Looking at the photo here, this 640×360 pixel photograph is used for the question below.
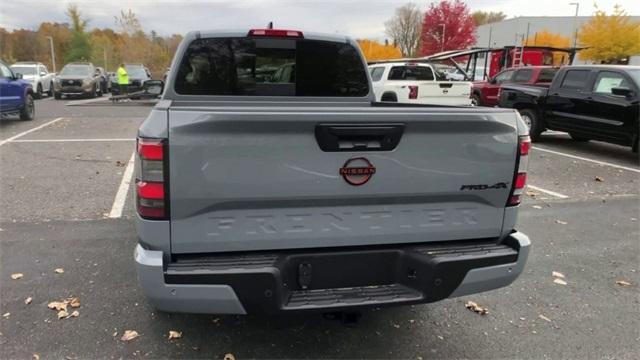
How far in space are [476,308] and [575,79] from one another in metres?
8.61

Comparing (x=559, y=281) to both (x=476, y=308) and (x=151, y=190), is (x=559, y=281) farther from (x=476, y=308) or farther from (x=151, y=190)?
(x=151, y=190)

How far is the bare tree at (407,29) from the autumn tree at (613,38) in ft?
Answer: 119

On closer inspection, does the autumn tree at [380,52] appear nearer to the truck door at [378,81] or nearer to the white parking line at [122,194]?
the truck door at [378,81]

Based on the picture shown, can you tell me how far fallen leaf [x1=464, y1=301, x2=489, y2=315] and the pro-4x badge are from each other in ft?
5.73

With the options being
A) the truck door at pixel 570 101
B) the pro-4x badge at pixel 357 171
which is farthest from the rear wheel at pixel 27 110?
the pro-4x badge at pixel 357 171

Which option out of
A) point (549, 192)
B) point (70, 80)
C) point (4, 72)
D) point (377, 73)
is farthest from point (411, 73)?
point (70, 80)

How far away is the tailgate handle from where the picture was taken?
7.79 feet

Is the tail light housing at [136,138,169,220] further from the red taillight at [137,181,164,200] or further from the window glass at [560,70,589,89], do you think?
the window glass at [560,70,589,89]

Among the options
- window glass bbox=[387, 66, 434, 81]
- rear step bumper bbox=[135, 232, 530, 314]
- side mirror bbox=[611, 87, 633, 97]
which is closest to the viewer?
rear step bumper bbox=[135, 232, 530, 314]

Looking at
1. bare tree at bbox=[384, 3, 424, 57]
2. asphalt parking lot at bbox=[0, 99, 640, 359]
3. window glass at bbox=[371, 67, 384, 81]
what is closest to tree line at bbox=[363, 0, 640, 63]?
bare tree at bbox=[384, 3, 424, 57]

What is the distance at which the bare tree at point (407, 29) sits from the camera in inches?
2884

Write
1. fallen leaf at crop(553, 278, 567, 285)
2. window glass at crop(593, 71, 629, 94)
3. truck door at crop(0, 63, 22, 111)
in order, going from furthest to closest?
truck door at crop(0, 63, 22, 111), window glass at crop(593, 71, 629, 94), fallen leaf at crop(553, 278, 567, 285)

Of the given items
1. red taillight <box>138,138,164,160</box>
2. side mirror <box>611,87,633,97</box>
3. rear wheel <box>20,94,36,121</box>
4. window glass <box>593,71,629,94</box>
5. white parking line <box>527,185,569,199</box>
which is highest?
window glass <box>593,71,629,94</box>

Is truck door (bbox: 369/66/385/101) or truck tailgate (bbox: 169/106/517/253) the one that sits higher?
truck door (bbox: 369/66/385/101)
